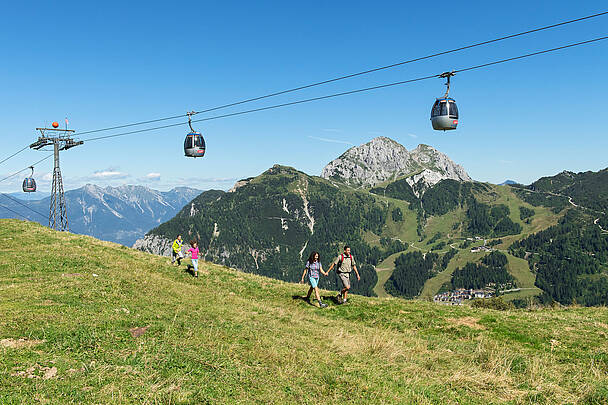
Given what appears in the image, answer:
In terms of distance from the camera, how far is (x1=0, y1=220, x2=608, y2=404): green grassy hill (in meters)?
9.19

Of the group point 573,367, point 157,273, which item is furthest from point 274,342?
point 157,273

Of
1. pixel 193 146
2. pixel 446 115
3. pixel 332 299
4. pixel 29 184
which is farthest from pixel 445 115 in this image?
pixel 29 184

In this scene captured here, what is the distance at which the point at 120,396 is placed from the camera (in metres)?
8.30

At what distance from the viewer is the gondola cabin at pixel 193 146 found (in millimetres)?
33844

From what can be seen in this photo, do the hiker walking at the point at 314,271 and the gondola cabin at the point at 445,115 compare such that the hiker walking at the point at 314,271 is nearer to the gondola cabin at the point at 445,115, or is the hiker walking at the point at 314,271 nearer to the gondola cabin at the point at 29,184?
the gondola cabin at the point at 445,115

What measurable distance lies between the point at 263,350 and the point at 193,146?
25.9 meters

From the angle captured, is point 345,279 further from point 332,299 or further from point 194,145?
point 194,145

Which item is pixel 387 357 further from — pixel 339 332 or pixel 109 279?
pixel 109 279

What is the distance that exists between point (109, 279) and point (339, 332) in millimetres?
13919

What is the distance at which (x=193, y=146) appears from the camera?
111 ft

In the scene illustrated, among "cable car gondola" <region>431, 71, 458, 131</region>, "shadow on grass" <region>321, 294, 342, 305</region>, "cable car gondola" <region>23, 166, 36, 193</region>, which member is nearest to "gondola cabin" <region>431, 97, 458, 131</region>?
"cable car gondola" <region>431, 71, 458, 131</region>

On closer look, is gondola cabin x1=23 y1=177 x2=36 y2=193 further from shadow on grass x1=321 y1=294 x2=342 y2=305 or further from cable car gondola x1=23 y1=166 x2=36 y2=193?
shadow on grass x1=321 y1=294 x2=342 y2=305

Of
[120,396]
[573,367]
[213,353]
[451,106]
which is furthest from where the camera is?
[451,106]

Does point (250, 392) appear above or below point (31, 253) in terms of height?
below
